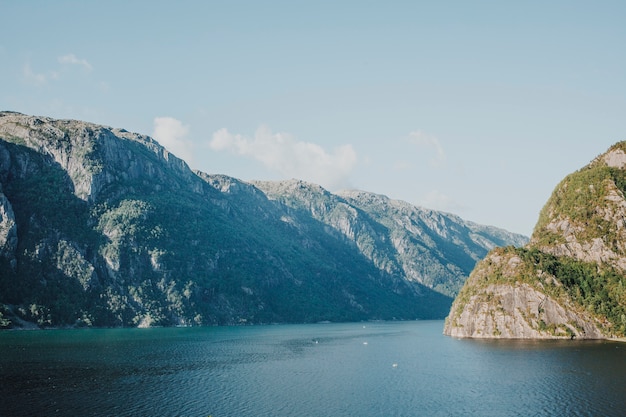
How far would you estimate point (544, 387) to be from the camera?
9694 cm

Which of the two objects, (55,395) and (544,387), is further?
(544,387)

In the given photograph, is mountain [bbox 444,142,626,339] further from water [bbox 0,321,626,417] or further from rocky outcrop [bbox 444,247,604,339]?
water [bbox 0,321,626,417]

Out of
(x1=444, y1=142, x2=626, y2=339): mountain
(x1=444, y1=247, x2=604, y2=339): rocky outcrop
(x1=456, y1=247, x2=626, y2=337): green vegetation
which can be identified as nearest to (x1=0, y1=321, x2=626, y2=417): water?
(x1=444, y1=247, x2=604, y2=339): rocky outcrop

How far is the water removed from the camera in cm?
8262

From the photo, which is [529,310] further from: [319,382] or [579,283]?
[319,382]

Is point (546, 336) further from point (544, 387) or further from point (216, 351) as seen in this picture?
point (216, 351)

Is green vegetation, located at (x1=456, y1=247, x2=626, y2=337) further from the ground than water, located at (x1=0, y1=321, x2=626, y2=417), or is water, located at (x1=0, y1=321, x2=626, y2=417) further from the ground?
green vegetation, located at (x1=456, y1=247, x2=626, y2=337)

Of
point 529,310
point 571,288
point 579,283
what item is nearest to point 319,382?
point 529,310

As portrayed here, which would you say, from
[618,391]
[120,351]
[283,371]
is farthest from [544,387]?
[120,351]

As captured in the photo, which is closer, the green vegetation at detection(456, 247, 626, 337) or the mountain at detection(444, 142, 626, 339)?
the green vegetation at detection(456, 247, 626, 337)

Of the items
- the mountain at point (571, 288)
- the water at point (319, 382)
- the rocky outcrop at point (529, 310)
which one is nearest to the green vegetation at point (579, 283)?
the mountain at point (571, 288)

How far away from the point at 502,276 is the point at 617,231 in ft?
154

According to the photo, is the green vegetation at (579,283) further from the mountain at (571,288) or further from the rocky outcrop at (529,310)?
the rocky outcrop at (529,310)

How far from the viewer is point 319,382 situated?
110 metres
